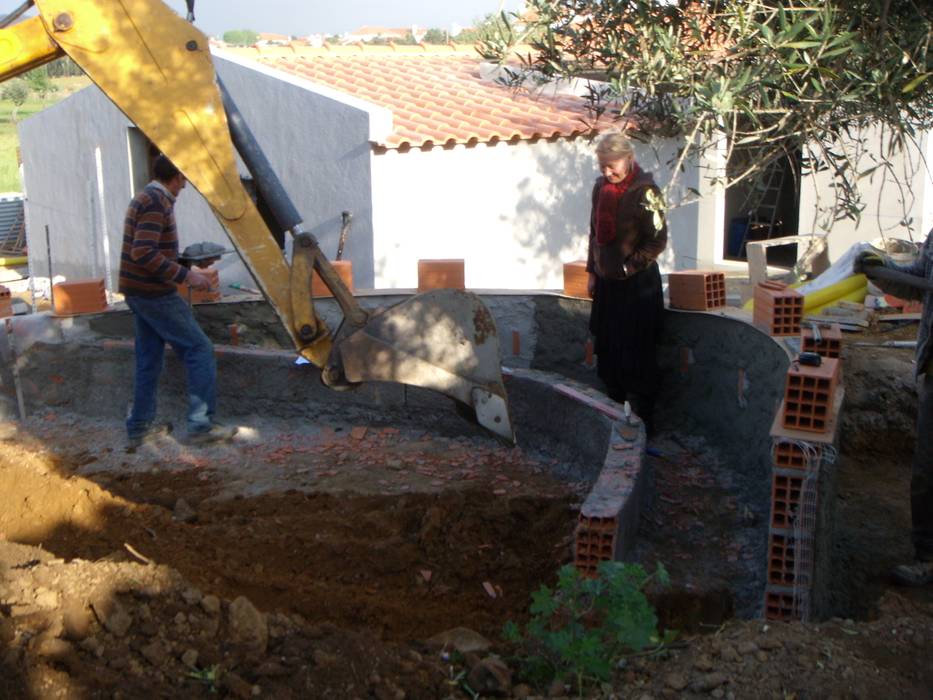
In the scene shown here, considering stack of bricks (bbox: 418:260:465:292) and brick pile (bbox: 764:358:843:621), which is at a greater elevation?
stack of bricks (bbox: 418:260:465:292)

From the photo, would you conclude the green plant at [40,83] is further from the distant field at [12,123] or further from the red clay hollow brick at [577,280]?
the red clay hollow brick at [577,280]

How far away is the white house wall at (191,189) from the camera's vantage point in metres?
12.3

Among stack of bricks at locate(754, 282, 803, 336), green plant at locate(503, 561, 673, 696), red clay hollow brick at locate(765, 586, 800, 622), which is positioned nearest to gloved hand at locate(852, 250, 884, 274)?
stack of bricks at locate(754, 282, 803, 336)

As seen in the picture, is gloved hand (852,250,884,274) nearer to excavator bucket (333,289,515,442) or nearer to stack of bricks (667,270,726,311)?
excavator bucket (333,289,515,442)

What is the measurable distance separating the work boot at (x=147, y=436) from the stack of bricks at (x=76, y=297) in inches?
49.9

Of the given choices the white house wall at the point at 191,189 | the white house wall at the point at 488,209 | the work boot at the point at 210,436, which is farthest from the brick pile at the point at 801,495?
the white house wall at the point at 191,189

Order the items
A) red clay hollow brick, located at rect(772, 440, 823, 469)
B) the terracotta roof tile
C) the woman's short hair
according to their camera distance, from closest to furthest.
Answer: red clay hollow brick, located at rect(772, 440, 823, 469) → the woman's short hair → the terracotta roof tile

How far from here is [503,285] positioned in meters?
13.1

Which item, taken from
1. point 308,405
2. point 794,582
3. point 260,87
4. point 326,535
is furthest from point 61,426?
point 260,87

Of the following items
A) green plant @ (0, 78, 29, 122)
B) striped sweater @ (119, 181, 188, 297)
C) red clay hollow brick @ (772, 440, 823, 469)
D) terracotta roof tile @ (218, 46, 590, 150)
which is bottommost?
red clay hollow brick @ (772, 440, 823, 469)

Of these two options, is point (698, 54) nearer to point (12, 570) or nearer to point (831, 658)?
point (831, 658)

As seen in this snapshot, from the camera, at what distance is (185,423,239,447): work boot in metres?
7.49

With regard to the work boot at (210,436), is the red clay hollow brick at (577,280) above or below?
above

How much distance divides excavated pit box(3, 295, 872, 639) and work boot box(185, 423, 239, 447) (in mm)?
67
